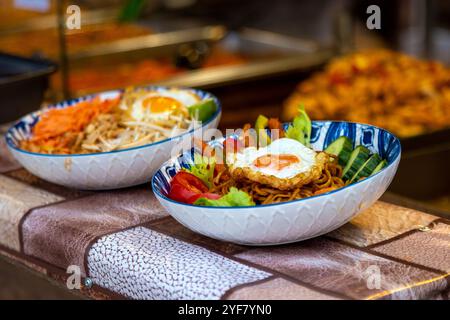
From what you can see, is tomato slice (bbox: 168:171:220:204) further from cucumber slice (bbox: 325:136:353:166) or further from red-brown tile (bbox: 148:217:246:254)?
cucumber slice (bbox: 325:136:353:166)

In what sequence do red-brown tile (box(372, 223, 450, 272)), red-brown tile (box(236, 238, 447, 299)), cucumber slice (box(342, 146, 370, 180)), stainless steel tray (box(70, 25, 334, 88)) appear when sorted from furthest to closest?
stainless steel tray (box(70, 25, 334, 88))
cucumber slice (box(342, 146, 370, 180))
red-brown tile (box(372, 223, 450, 272))
red-brown tile (box(236, 238, 447, 299))

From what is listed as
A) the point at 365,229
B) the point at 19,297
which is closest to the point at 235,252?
the point at 365,229

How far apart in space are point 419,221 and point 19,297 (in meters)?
1.11

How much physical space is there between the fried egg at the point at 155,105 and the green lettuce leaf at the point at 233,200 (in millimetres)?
614

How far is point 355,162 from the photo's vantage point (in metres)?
1.84

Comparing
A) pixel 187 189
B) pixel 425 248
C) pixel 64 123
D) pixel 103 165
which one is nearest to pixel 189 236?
pixel 187 189

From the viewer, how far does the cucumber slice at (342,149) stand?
1.89 meters

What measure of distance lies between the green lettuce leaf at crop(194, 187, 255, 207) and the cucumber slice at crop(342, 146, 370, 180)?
0.95ft

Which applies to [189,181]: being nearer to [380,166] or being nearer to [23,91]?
[380,166]

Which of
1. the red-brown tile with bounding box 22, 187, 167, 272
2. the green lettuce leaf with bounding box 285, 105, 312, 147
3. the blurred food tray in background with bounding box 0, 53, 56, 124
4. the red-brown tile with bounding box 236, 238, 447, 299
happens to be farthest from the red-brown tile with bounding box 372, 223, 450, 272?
the blurred food tray in background with bounding box 0, 53, 56, 124

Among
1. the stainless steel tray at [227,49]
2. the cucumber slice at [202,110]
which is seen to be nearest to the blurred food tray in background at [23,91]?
the cucumber slice at [202,110]

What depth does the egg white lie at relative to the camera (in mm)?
1700

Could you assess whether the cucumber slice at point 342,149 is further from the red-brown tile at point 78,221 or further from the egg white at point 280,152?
the red-brown tile at point 78,221

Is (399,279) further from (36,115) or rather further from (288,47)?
(288,47)
